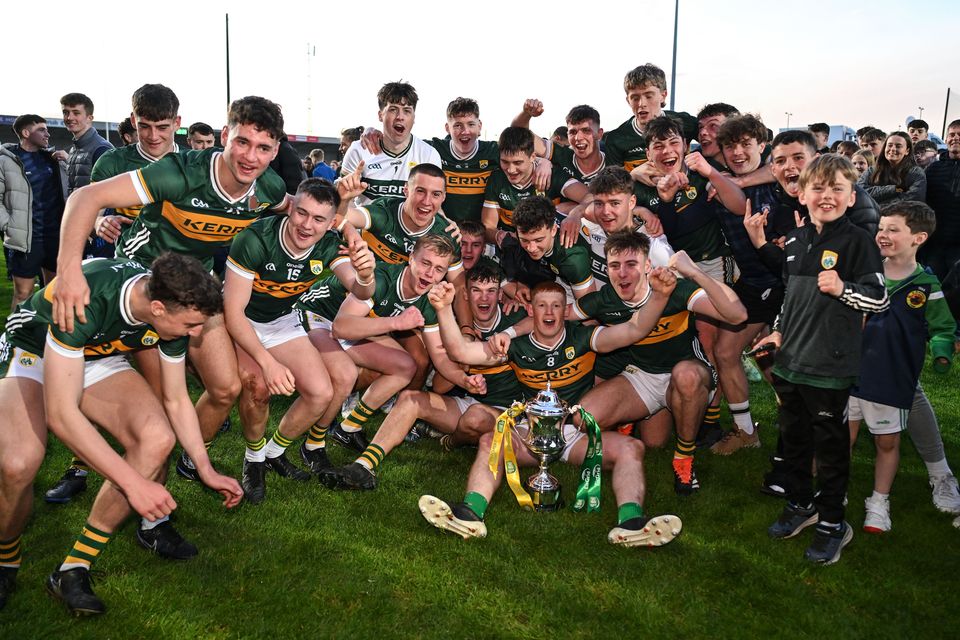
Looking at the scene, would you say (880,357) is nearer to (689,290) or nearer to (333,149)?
(689,290)

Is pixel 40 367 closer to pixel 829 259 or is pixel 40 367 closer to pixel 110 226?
pixel 110 226

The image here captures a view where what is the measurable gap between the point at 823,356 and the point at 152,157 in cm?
500

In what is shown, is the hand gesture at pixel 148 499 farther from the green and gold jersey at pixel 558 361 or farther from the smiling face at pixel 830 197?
the smiling face at pixel 830 197

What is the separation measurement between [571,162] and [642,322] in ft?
7.59

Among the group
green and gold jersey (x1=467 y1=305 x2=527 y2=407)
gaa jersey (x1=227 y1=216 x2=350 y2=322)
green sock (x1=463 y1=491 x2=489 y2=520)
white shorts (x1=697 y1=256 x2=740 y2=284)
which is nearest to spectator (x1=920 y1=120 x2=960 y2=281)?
white shorts (x1=697 y1=256 x2=740 y2=284)

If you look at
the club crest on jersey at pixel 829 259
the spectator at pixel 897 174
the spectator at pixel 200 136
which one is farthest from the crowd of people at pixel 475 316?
the spectator at pixel 200 136

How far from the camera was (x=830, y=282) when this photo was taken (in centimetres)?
356

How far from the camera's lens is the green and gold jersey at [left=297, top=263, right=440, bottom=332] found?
527 centimetres

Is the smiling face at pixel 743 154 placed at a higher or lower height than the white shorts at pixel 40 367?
higher

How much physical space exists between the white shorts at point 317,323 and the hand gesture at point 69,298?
229 centimetres

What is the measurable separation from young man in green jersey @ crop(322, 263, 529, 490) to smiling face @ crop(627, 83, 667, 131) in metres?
2.22

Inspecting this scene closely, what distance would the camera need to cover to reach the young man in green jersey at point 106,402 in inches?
126

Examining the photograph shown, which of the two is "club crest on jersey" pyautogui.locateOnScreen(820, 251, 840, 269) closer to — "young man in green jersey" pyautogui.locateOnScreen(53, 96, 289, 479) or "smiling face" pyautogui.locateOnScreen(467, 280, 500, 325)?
"smiling face" pyautogui.locateOnScreen(467, 280, 500, 325)

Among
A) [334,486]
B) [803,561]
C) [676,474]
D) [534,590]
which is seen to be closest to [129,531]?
[334,486]
